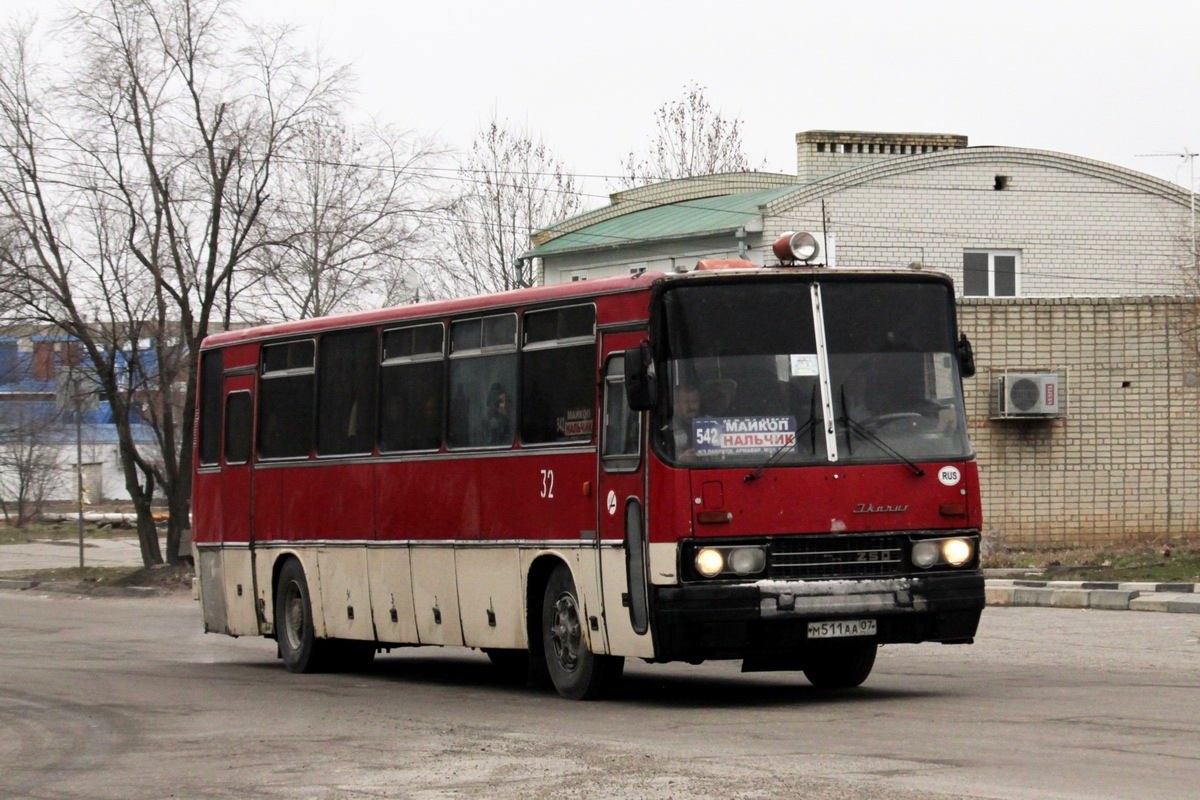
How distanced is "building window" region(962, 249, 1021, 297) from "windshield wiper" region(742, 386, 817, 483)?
26.2 m

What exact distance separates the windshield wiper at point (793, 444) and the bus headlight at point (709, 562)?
504 mm

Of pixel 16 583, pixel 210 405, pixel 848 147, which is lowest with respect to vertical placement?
pixel 16 583

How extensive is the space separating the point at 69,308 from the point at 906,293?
91.8 feet

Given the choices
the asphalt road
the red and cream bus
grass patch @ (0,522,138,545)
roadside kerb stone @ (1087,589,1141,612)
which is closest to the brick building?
roadside kerb stone @ (1087,589,1141,612)

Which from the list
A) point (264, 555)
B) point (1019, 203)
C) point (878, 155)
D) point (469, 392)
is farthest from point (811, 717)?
point (878, 155)

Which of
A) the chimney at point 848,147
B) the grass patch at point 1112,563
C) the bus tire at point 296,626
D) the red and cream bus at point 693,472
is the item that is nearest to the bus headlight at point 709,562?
the red and cream bus at point 693,472

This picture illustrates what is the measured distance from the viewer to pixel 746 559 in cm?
1230

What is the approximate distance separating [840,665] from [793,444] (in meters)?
2.30

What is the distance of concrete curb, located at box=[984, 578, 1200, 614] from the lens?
824 inches

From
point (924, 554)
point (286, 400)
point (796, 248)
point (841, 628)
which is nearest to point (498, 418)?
point (796, 248)

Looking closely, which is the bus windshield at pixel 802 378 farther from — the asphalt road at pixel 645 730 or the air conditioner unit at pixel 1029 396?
the air conditioner unit at pixel 1029 396

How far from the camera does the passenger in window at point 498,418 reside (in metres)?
14.4

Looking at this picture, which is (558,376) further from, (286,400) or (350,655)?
(350,655)

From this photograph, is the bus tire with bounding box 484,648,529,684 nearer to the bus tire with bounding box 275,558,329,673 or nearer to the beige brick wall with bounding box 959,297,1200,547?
the bus tire with bounding box 275,558,329,673
